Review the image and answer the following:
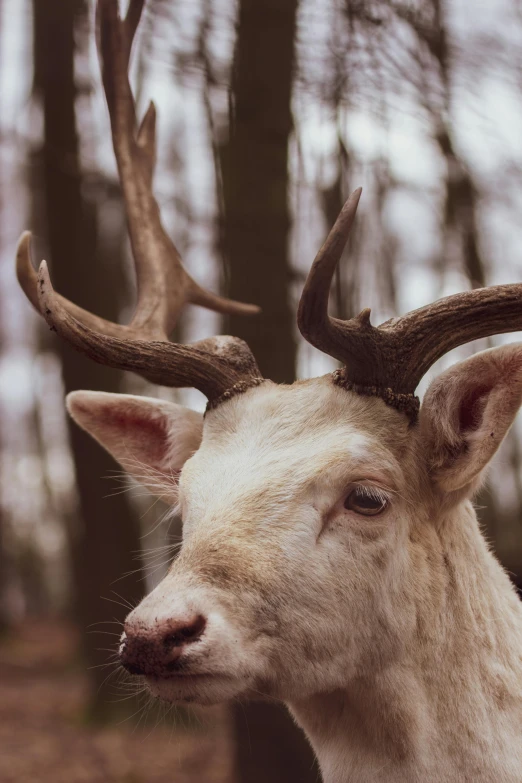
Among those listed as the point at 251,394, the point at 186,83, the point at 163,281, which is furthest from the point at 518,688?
the point at 186,83

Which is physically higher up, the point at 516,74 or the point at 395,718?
the point at 516,74

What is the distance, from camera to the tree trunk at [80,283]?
29.3ft

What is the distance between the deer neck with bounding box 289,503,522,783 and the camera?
3090 mm

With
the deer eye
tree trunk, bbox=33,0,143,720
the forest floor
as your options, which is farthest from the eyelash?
tree trunk, bbox=33,0,143,720

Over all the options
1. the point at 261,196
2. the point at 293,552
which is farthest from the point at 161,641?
the point at 261,196

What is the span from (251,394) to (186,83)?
13.2 feet

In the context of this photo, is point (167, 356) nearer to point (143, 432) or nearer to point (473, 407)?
point (143, 432)

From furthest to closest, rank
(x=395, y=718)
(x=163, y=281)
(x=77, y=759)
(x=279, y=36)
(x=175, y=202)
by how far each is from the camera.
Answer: (x=77, y=759) → (x=175, y=202) → (x=279, y=36) → (x=163, y=281) → (x=395, y=718)

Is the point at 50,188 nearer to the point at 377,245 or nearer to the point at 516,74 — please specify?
the point at 377,245

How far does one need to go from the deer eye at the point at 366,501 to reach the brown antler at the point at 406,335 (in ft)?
1.27

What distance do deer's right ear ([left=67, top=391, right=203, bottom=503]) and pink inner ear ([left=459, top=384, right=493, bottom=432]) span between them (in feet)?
4.18

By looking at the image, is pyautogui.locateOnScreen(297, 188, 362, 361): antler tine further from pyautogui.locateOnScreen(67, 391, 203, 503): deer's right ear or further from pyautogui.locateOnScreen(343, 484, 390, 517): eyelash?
pyautogui.locateOnScreen(67, 391, 203, 503): deer's right ear

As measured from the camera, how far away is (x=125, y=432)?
4.09m

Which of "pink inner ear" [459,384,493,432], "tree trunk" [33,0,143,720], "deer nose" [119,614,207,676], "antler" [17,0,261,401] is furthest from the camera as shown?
"tree trunk" [33,0,143,720]
